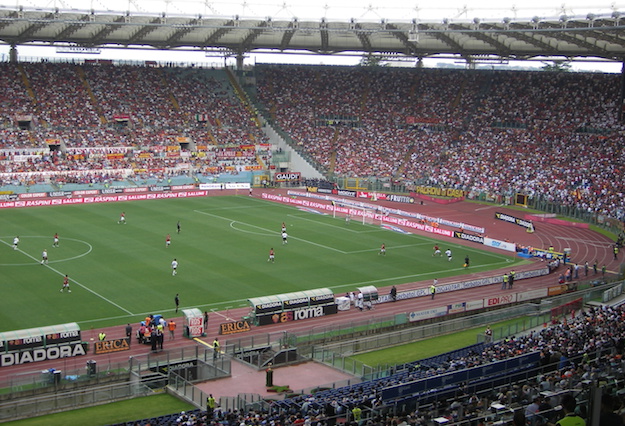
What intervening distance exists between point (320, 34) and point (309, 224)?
32.3m

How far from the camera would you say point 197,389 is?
2708cm

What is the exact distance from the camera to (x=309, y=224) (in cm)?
6281

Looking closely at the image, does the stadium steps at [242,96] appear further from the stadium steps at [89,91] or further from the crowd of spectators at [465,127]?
the stadium steps at [89,91]

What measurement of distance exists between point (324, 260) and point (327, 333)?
53.0 ft

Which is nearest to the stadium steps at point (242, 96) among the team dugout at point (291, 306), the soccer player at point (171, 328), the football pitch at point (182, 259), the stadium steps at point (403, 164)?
the stadium steps at point (403, 164)

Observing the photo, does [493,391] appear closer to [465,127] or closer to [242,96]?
[465,127]

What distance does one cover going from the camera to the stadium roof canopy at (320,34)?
232ft

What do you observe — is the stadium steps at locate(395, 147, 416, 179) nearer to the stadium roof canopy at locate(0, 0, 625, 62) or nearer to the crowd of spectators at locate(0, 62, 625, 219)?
the crowd of spectators at locate(0, 62, 625, 219)

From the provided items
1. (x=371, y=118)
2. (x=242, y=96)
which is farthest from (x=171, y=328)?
(x=242, y=96)

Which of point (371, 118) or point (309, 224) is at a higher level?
point (371, 118)

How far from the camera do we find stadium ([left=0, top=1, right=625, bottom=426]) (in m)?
26.2

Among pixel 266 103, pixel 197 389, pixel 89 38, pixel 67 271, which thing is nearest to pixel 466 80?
pixel 266 103

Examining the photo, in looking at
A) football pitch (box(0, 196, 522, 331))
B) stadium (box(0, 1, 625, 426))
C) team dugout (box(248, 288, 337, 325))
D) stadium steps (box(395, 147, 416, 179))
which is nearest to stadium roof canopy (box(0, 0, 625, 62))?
stadium (box(0, 1, 625, 426))

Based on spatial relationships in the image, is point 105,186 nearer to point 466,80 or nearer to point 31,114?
point 31,114
